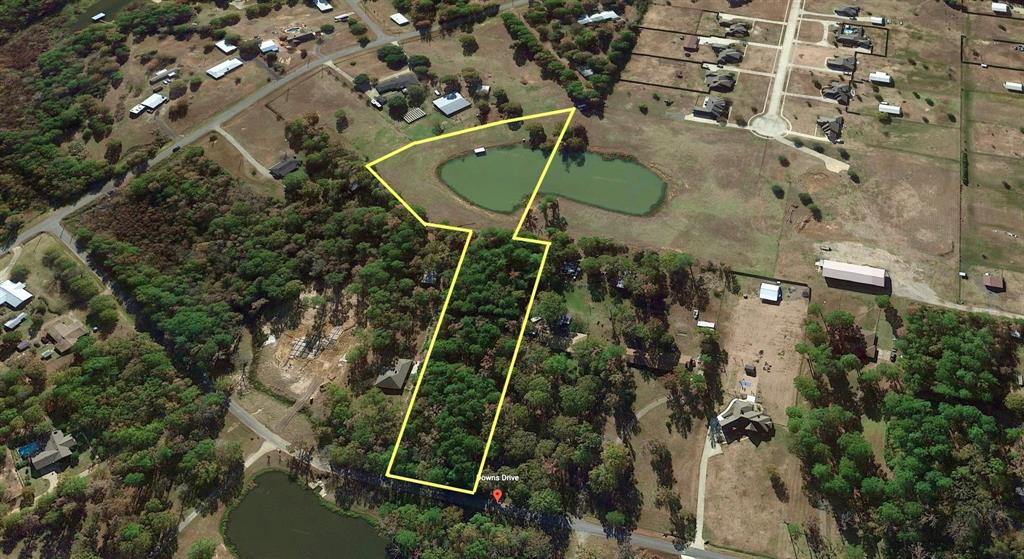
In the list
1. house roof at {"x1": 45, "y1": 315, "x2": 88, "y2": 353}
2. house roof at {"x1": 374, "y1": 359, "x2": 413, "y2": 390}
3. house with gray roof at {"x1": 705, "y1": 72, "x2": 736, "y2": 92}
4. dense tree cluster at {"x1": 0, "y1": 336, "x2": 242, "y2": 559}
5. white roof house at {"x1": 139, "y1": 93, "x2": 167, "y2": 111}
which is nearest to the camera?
dense tree cluster at {"x1": 0, "y1": 336, "x2": 242, "y2": 559}

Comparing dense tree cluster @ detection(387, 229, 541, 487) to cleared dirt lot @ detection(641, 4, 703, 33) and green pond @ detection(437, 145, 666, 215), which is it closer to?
green pond @ detection(437, 145, 666, 215)

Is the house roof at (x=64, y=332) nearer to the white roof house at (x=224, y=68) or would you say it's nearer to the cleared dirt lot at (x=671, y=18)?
the white roof house at (x=224, y=68)

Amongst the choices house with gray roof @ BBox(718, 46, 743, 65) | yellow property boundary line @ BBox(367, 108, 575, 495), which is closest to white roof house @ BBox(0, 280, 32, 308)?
yellow property boundary line @ BBox(367, 108, 575, 495)

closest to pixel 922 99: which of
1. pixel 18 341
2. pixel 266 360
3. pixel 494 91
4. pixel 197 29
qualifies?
pixel 494 91

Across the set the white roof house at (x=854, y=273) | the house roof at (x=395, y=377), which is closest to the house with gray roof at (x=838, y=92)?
the white roof house at (x=854, y=273)

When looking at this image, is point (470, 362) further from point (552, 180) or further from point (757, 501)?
point (757, 501)

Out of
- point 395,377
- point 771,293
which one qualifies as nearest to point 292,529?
point 395,377
